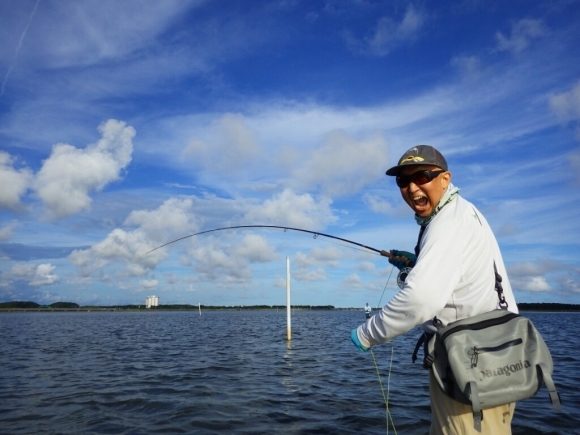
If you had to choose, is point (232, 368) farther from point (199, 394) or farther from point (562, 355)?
point (562, 355)

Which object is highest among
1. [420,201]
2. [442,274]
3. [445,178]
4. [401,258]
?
[445,178]

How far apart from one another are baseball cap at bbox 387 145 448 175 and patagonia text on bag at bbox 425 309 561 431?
112 centimetres

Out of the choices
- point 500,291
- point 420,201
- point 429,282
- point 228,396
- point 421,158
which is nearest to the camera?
point 429,282

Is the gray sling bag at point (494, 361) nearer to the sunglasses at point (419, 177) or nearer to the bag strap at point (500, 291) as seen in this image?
the bag strap at point (500, 291)

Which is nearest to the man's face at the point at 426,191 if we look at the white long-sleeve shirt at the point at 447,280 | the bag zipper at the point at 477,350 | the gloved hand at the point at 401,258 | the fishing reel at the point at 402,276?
the white long-sleeve shirt at the point at 447,280

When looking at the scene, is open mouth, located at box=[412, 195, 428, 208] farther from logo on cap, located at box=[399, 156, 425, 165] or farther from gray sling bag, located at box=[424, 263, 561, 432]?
gray sling bag, located at box=[424, 263, 561, 432]

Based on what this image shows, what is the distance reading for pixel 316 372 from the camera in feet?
50.6

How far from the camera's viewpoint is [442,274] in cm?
270

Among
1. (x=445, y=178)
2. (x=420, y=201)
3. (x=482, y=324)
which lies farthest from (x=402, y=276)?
(x=482, y=324)

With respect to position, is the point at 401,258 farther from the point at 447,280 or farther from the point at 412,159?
the point at 447,280

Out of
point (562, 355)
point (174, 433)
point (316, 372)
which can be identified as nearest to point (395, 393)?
point (316, 372)

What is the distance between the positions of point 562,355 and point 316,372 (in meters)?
12.6

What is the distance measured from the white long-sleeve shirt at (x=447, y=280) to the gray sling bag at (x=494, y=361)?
0.14 meters

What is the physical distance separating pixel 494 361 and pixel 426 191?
125cm
